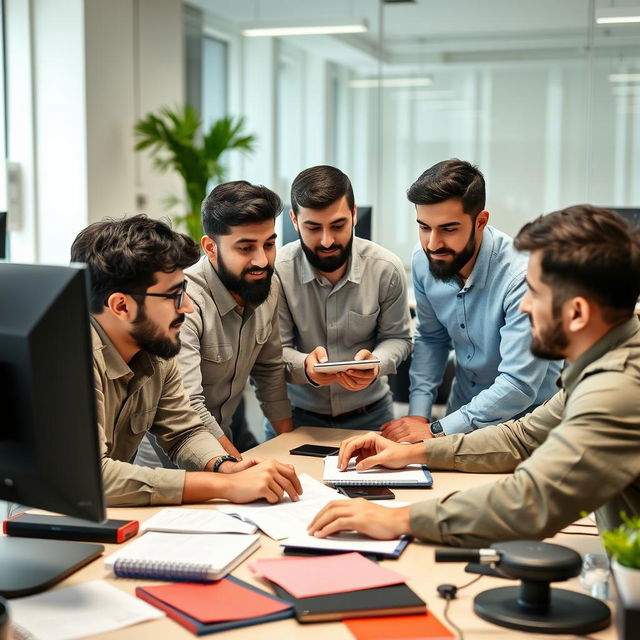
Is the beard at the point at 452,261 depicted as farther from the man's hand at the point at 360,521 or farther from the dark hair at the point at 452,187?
the man's hand at the point at 360,521

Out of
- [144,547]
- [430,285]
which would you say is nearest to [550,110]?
[430,285]

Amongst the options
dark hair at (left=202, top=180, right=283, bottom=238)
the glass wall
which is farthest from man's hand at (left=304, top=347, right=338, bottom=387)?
the glass wall

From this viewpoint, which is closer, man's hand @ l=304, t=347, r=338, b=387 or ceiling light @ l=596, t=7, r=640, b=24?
man's hand @ l=304, t=347, r=338, b=387

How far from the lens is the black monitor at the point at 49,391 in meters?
1.38

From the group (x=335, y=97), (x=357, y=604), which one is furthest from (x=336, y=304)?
(x=335, y=97)

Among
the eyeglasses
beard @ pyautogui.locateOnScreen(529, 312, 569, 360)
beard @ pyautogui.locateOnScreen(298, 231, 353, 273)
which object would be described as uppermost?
beard @ pyautogui.locateOnScreen(298, 231, 353, 273)

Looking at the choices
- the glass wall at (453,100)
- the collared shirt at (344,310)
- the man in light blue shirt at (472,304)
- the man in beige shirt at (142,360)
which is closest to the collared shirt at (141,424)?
the man in beige shirt at (142,360)

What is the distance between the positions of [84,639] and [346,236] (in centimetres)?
189

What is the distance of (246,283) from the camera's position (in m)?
2.70

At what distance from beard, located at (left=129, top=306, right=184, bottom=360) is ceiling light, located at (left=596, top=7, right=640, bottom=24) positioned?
5210 mm

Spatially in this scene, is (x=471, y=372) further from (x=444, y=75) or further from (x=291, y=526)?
(x=444, y=75)

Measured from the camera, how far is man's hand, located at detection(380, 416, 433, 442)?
253 cm

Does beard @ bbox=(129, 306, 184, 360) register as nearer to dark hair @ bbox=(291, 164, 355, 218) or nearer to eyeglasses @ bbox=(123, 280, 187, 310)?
eyeglasses @ bbox=(123, 280, 187, 310)

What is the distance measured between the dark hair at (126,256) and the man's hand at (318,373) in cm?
75
